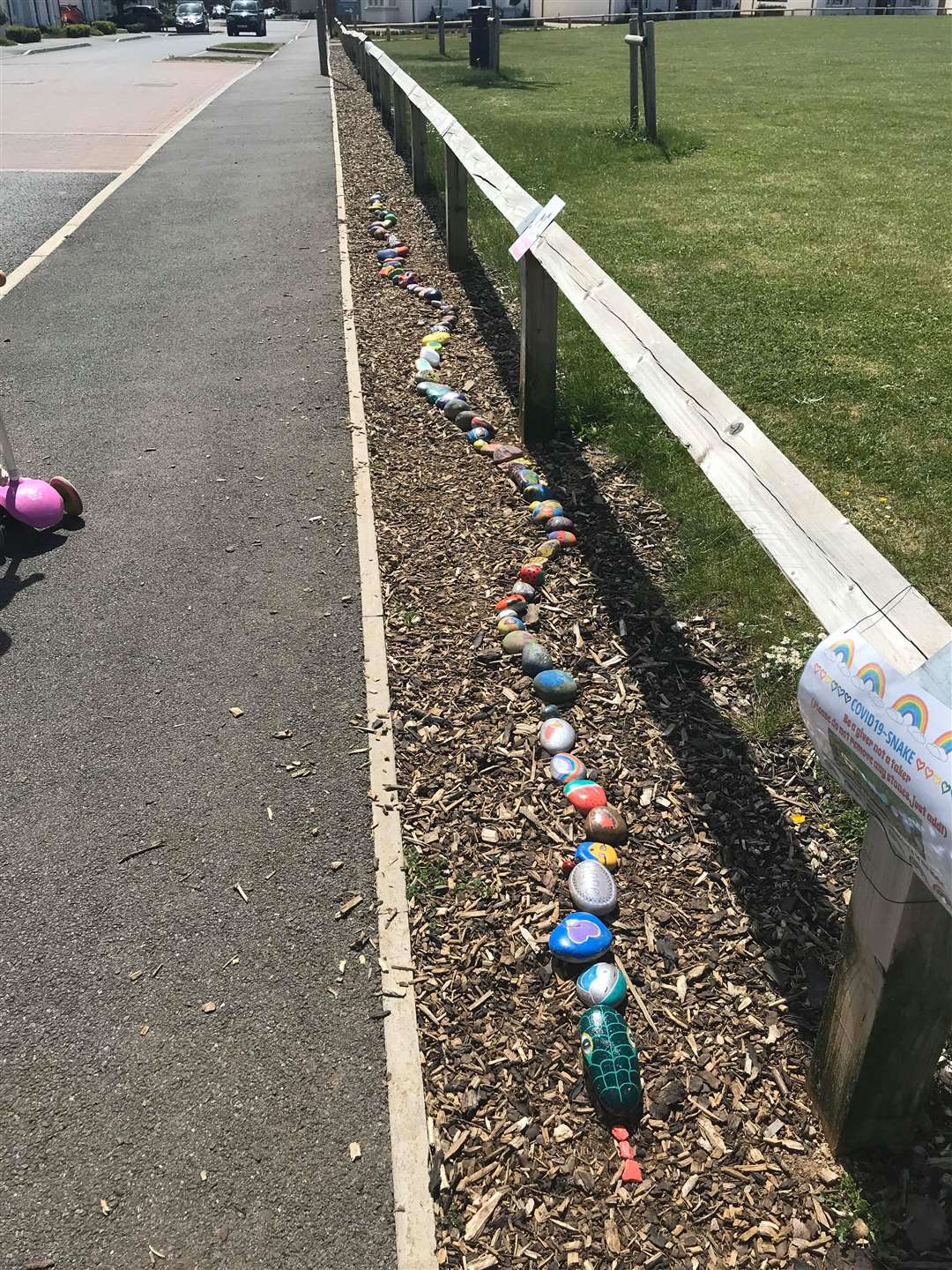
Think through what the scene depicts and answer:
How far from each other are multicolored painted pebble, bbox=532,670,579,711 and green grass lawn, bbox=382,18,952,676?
0.81 m

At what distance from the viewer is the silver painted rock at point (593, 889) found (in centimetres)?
292

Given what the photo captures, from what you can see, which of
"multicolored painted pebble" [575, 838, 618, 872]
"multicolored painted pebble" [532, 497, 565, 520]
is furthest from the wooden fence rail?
"multicolored painted pebble" [532, 497, 565, 520]

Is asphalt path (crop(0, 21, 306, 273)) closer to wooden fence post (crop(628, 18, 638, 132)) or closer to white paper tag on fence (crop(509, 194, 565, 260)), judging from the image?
white paper tag on fence (crop(509, 194, 565, 260))

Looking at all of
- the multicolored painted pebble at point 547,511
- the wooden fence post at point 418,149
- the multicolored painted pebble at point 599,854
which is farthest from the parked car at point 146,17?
the multicolored painted pebble at point 599,854

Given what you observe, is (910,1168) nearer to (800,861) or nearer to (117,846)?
(800,861)

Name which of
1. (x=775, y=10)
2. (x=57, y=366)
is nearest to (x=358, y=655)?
(x=57, y=366)

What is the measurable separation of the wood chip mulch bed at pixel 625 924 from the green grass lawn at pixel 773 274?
22.7 inches

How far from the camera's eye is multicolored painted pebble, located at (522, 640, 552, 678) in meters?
3.93

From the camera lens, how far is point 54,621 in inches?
171

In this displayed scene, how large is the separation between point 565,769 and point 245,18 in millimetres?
59027

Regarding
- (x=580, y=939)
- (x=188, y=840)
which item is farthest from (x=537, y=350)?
(x=580, y=939)

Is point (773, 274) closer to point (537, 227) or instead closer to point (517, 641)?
point (537, 227)

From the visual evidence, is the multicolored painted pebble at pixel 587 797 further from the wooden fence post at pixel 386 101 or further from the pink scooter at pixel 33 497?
the wooden fence post at pixel 386 101

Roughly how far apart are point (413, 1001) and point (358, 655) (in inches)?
66.1
